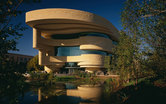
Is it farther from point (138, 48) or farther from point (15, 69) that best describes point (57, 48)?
point (15, 69)

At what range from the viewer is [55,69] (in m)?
47.5

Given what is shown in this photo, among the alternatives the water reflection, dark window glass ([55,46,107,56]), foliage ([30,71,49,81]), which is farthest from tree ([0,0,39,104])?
dark window glass ([55,46,107,56])

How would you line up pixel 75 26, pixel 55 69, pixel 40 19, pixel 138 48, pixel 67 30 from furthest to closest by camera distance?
pixel 55 69, pixel 67 30, pixel 75 26, pixel 40 19, pixel 138 48

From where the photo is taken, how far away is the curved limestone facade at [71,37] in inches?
1420

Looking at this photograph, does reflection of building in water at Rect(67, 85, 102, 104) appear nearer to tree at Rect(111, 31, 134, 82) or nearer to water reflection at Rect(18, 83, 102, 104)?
water reflection at Rect(18, 83, 102, 104)

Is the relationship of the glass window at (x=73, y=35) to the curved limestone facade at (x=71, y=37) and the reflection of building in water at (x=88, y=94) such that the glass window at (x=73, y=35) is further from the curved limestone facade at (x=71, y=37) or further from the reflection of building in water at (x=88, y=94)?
the reflection of building in water at (x=88, y=94)

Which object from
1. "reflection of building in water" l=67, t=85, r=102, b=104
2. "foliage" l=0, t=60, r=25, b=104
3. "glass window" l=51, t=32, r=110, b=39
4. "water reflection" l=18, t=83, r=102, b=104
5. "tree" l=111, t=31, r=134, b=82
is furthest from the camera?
"glass window" l=51, t=32, r=110, b=39

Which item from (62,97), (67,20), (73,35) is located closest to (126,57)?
(62,97)

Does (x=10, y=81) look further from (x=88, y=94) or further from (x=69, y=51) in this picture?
(x=69, y=51)

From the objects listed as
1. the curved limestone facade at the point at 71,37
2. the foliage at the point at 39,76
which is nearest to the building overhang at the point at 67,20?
the curved limestone facade at the point at 71,37

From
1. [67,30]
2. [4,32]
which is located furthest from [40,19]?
[4,32]

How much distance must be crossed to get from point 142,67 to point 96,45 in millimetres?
29374

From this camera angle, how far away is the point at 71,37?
46.6 meters

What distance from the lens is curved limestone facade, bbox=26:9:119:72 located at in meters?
36.1
